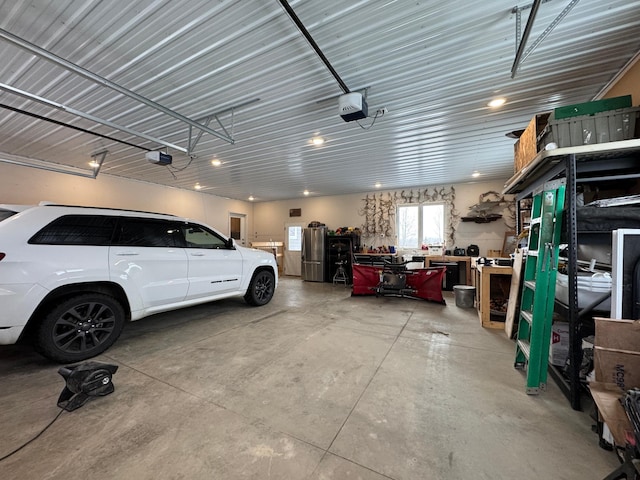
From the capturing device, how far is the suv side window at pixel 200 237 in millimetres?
3428

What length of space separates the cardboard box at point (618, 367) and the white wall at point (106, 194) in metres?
8.30

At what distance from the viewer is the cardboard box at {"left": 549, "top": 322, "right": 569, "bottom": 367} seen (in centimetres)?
214

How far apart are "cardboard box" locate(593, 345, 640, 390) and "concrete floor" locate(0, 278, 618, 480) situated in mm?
427

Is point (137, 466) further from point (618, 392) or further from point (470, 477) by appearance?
point (618, 392)

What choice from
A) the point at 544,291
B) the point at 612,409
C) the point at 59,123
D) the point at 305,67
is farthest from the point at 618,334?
the point at 59,123

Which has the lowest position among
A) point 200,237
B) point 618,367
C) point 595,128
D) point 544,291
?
point 618,367

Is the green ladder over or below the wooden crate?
below

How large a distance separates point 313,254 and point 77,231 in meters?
5.96

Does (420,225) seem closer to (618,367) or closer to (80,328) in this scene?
(618,367)

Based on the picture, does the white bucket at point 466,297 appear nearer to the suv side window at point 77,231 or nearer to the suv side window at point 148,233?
the suv side window at point 148,233

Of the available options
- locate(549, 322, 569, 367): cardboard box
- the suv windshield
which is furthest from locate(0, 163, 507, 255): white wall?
locate(549, 322, 569, 367): cardboard box

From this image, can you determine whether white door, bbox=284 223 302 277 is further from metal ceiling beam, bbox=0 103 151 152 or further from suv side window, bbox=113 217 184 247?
suv side window, bbox=113 217 184 247

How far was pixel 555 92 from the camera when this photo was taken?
108 inches

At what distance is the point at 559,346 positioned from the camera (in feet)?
7.07
